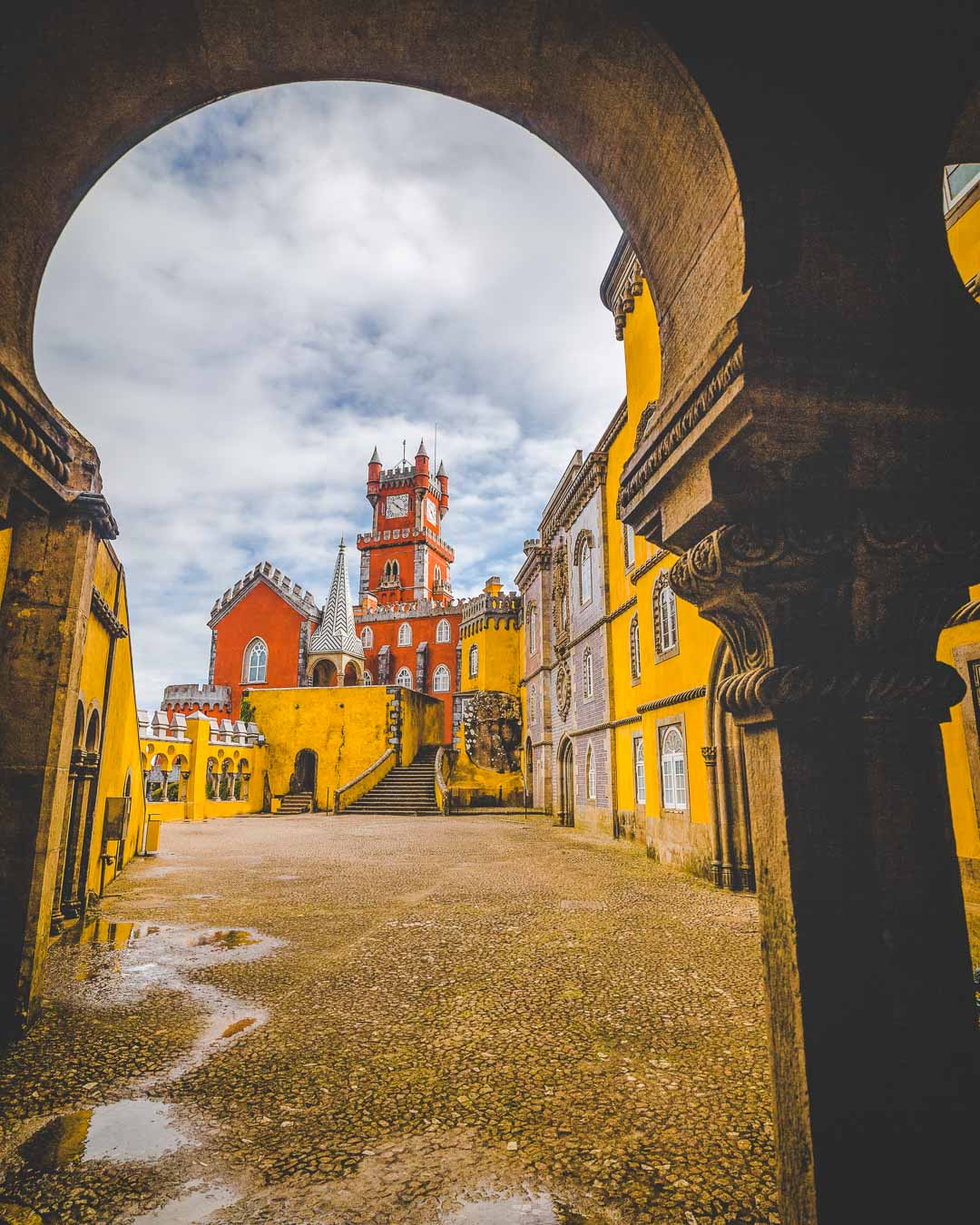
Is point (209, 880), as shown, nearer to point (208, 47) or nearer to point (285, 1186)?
point (285, 1186)

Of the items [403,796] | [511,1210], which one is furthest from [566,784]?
[511,1210]

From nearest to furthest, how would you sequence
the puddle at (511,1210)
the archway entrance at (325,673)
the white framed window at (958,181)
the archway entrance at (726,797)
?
the puddle at (511,1210) → the white framed window at (958,181) → the archway entrance at (726,797) → the archway entrance at (325,673)

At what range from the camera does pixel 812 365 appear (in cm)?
199

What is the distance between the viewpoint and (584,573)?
18703mm

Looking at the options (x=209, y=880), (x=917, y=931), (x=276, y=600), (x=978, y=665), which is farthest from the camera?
(x=276, y=600)

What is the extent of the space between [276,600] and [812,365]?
36.9 m

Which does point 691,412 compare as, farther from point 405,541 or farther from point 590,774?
point 405,541

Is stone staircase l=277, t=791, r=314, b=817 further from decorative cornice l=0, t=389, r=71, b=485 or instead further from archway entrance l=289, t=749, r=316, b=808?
decorative cornice l=0, t=389, r=71, b=485

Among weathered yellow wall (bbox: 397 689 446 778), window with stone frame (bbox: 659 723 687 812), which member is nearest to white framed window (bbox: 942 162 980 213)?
window with stone frame (bbox: 659 723 687 812)

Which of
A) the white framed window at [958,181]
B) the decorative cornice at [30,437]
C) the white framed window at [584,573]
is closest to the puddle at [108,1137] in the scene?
the decorative cornice at [30,437]

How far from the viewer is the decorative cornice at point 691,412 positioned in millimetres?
1982

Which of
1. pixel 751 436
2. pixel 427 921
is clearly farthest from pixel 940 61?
pixel 427 921

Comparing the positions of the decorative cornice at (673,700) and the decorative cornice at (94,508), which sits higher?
the decorative cornice at (94,508)

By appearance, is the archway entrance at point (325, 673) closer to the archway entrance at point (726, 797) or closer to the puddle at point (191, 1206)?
the archway entrance at point (726, 797)
